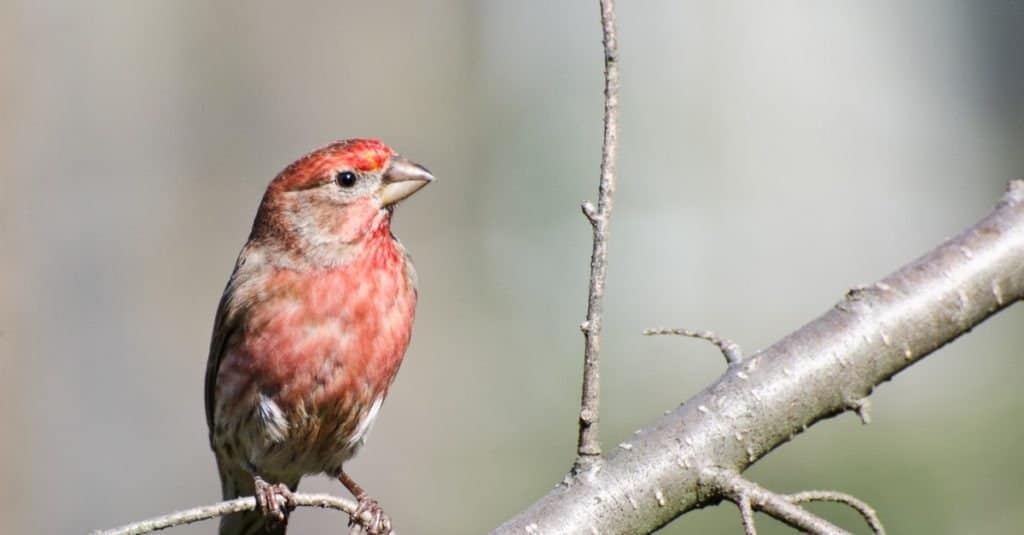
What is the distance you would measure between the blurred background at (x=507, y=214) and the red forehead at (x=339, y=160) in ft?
9.61

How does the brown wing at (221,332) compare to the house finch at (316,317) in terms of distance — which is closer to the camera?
the house finch at (316,317)

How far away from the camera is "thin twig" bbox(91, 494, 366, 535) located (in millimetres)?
2395

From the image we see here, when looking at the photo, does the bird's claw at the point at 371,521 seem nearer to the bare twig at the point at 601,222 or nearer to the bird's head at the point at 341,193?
the bird's head at the point at 341,193

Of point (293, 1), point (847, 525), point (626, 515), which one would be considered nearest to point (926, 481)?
point (847, 525)

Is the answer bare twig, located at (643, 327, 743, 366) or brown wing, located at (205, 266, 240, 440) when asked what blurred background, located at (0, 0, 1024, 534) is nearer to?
brown wing, located at (205, 266, 240, 440)

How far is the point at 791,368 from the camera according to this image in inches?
114

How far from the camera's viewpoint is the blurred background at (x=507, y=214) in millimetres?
9758

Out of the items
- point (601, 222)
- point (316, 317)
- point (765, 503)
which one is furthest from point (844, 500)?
point (316, 317)

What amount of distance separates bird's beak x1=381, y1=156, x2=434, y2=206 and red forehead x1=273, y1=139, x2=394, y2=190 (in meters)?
0.04

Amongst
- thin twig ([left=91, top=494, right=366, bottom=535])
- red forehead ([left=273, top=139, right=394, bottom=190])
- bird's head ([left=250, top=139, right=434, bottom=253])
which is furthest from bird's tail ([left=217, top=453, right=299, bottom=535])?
thin twig ([left=91, top=494, right=366, bottom=535])

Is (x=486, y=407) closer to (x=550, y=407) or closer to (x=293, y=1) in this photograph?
(x=550, y=407)

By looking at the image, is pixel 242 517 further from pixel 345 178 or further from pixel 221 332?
pixel 345 178

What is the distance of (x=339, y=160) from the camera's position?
13.9ft

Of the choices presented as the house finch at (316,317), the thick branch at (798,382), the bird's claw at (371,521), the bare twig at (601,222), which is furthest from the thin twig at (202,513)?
the house finch at (316,317)
